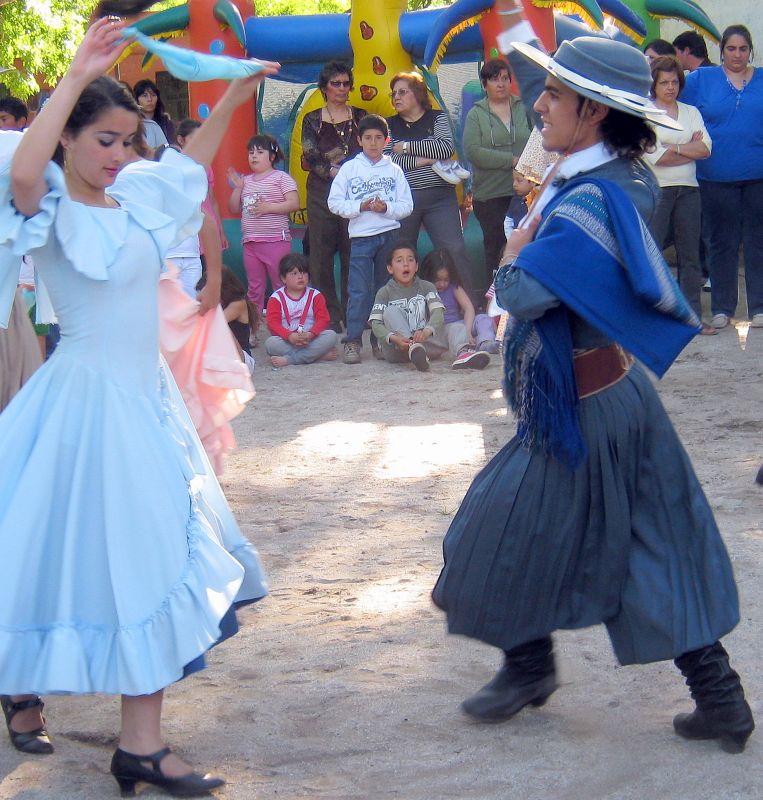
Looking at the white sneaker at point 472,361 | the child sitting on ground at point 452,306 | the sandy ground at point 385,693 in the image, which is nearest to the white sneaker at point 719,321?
the child sitting on ground at point 452,306

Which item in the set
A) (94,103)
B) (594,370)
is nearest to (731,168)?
(594,370)

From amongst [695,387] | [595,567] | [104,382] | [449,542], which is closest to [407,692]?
[449,542]

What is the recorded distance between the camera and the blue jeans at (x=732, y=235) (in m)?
8.65

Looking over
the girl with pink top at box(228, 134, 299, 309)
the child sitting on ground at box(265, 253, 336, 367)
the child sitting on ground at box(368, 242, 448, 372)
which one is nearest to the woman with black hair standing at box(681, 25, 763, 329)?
the child sitting on ground at box(368, 242, 448, 372)

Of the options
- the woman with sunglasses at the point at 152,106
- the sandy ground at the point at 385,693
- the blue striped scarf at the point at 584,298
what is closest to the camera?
the blue striped scarf at the point at 584,298

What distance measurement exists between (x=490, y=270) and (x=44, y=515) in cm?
721

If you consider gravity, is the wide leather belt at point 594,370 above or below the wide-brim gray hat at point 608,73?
below

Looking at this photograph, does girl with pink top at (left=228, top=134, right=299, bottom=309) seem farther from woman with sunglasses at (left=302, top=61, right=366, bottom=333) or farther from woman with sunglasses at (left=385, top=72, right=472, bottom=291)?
woman with sunglasses at (left=385, top=72, right=472, bottom=291)

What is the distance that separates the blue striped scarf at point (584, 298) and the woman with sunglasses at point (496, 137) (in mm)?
6360

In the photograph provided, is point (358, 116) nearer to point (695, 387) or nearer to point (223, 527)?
point (695, 387)

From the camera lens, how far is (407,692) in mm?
3451

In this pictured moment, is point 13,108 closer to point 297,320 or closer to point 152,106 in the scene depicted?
point 152,106

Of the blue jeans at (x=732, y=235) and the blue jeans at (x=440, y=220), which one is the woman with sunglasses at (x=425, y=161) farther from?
the blue jeans at (x=732, y=235)

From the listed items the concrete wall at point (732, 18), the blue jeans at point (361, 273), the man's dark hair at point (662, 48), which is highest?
the concrete wall at point (732, 18)
